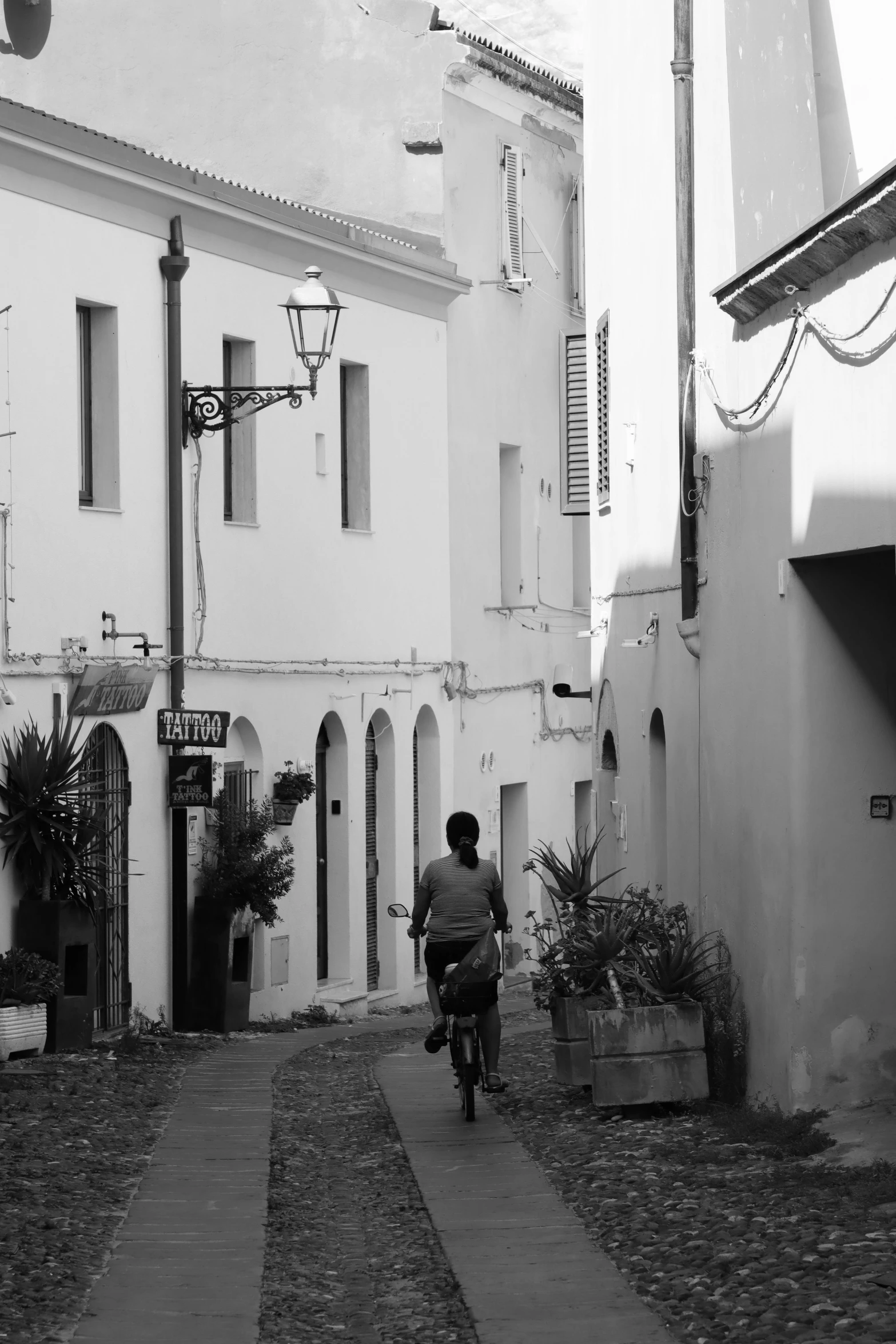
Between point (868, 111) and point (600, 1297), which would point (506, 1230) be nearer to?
point (600, 1297)

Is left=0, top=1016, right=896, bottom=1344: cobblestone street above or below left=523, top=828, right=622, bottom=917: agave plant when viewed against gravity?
below

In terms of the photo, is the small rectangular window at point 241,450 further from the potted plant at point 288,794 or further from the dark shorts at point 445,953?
the dark shorts at point 445,953

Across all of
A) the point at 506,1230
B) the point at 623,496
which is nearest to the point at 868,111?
the point at 623,496

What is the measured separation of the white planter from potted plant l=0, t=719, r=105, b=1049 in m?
0.44

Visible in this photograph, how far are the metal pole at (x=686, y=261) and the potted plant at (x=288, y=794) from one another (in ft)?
24.0

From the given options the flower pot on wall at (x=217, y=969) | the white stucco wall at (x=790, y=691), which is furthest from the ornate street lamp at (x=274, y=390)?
the white stucco wall at (x=790, y=691)

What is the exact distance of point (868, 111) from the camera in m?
11.5

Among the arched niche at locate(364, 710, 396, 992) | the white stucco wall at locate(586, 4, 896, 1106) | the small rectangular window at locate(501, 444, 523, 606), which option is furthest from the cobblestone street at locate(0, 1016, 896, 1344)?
the small rectangular window at locate(501, 444, 523, 606)

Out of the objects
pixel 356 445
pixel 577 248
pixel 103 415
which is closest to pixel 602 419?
pixel 103 415

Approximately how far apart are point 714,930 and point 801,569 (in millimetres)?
2548

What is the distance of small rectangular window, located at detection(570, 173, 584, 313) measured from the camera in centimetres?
2598

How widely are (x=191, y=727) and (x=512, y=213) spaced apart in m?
10.1

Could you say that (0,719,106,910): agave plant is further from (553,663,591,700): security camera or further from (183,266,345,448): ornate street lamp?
(553,663,591,700): security camera

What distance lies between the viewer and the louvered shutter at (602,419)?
16.6 metres
